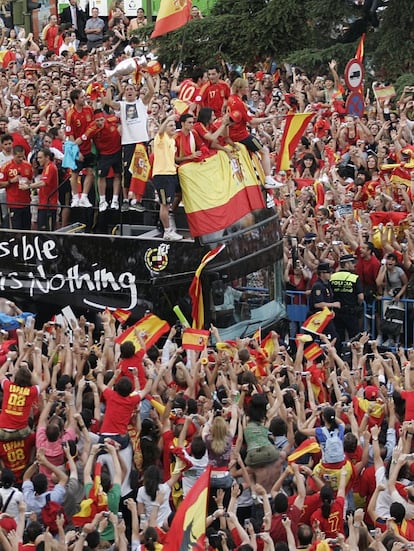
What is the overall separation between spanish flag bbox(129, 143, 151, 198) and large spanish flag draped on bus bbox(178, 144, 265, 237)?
4.14ft

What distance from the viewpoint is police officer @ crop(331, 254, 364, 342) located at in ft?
52.3

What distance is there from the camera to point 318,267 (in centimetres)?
1623

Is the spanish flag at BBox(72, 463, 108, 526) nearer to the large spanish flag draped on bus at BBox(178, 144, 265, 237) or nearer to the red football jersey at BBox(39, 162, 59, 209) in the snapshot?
the large spanish flag draped on bus at BBox(178, 144, 265, 237)

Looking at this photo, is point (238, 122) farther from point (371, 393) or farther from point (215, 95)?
point (371, 393)

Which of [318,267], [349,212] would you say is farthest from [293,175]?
[318,267]

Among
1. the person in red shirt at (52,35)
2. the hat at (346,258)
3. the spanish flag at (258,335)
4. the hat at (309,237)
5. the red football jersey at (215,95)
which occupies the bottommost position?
the spanish flag at (258,335)

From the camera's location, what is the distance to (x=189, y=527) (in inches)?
348

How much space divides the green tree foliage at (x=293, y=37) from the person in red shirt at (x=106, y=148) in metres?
8.87

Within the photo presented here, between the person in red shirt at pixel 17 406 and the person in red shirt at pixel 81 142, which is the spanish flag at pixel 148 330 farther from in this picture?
the person in red shirt at pixel 81 142

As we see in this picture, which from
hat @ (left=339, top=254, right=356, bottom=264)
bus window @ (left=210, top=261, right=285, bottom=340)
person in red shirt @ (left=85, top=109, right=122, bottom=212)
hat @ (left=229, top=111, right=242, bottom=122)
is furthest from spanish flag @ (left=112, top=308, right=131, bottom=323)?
hat @ (left=339, top=254, right=356, bottom=264)

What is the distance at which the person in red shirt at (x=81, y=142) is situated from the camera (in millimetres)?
15992

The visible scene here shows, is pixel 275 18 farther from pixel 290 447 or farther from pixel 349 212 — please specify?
pixel 290 447

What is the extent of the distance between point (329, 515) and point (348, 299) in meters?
6.12

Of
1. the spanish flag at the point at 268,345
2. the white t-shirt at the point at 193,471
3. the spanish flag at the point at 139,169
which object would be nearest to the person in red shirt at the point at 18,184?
the spanish flag at the point at 139,169
